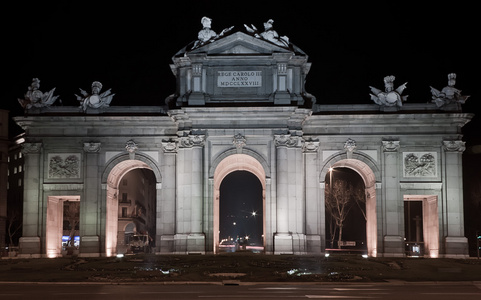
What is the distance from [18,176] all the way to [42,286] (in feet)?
315

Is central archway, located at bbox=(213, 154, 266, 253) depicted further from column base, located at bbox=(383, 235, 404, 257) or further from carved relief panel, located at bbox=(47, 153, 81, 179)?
carved relief panel, located at bbox=(47, 153, 81, 179)

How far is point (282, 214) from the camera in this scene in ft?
191

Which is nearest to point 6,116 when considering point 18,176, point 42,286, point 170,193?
point 18,176

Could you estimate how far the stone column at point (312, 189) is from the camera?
60.6 meters

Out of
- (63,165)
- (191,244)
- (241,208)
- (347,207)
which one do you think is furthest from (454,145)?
(241,208)

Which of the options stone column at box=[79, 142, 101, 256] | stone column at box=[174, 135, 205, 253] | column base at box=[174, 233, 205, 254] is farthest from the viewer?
stone column at box=[79, 142, 101, 256]

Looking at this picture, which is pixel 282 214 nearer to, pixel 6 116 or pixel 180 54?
pixel 180 54

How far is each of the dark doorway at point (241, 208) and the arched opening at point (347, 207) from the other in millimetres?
41311

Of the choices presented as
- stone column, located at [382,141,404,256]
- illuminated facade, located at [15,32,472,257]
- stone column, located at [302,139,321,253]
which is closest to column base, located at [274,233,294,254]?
illuminated facade, located at [15,32,472,257]

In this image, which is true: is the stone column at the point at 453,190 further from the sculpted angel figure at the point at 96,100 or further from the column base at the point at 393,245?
the sculpted angel figure at the point at 96,100

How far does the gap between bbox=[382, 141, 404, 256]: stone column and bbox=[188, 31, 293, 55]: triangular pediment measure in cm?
1212

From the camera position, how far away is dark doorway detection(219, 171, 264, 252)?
15600cm

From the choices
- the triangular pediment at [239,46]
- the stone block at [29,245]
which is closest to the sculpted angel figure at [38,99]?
the stone block at [29,245]

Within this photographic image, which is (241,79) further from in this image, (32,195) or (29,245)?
(29,245)
